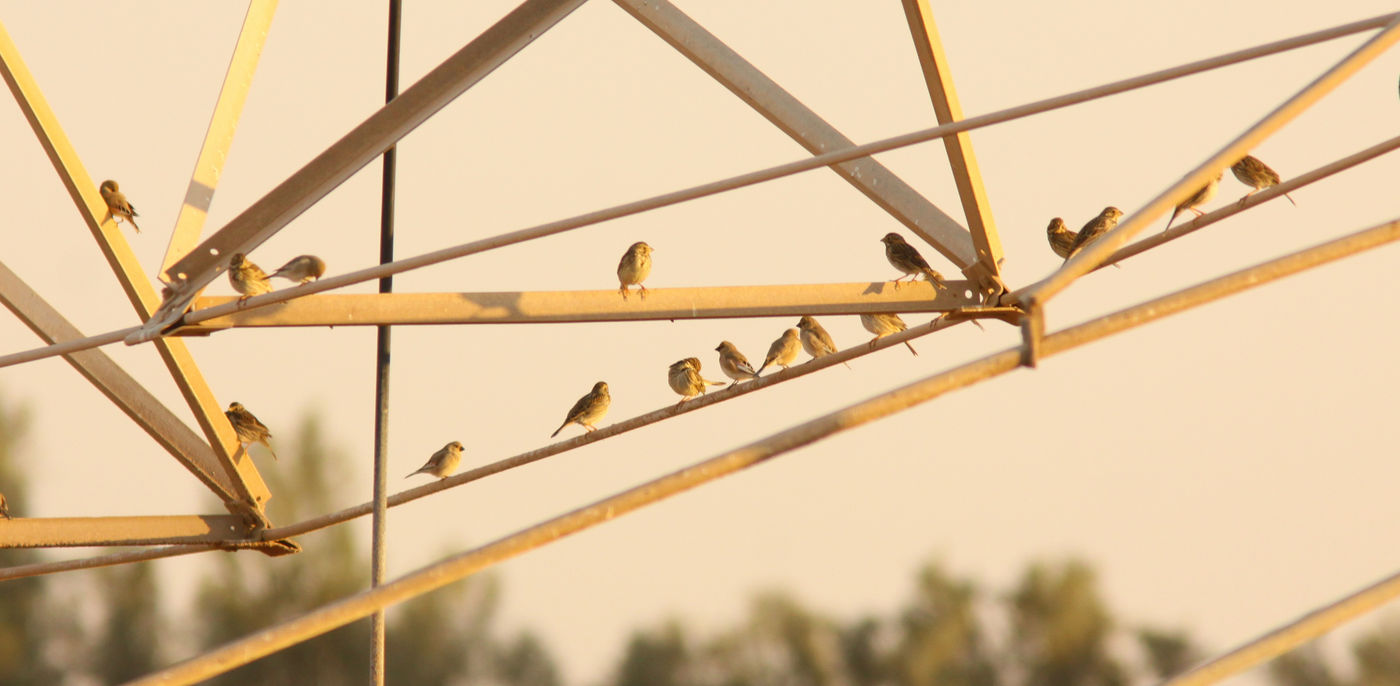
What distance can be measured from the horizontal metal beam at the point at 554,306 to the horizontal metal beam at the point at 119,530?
1.62 meters

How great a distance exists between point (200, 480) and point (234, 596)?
31331mm

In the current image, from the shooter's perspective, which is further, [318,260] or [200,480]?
[318,260]

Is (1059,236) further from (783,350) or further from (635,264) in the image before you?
(635,264)

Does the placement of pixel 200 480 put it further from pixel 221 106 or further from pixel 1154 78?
pixel 1154 78

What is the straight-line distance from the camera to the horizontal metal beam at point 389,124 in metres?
5.18

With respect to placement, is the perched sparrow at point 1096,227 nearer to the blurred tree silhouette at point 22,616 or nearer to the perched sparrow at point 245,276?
the perched sparrow at point 245,276

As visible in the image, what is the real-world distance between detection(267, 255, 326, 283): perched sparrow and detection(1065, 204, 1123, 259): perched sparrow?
4.28 meters

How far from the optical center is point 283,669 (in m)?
35.3

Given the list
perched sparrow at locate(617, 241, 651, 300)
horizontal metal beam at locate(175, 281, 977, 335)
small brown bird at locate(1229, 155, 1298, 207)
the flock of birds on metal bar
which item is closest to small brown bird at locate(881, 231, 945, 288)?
the flock of birds on metal bar

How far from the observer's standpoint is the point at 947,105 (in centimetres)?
502

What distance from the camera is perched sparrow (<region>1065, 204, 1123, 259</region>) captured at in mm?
9328

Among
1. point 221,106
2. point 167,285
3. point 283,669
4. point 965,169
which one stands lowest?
point 965,169

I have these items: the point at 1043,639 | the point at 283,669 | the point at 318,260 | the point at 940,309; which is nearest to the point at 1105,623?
the point at 1043,639

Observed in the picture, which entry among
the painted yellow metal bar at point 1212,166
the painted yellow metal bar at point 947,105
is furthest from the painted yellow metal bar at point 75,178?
the painted yellow metal bar at point 1212,166
